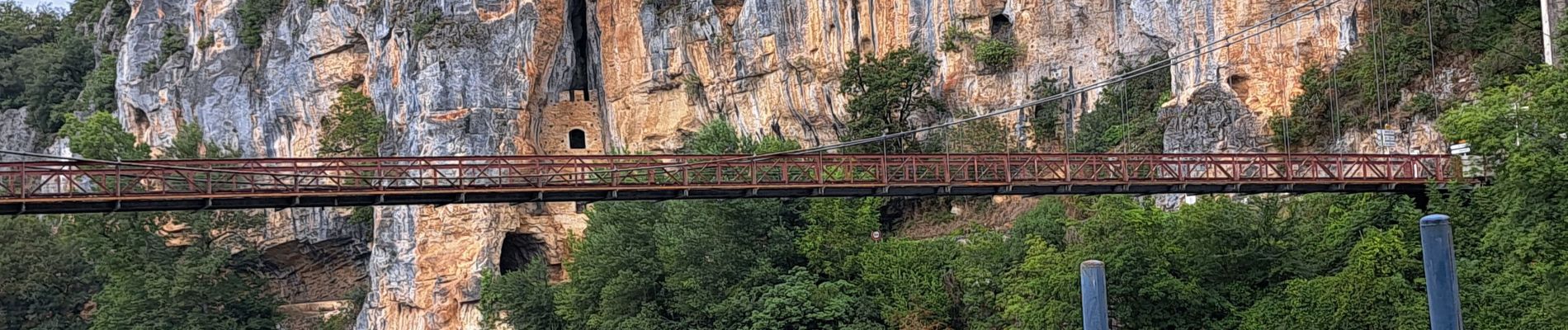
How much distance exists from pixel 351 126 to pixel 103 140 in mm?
7277

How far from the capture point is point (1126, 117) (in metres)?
38.2

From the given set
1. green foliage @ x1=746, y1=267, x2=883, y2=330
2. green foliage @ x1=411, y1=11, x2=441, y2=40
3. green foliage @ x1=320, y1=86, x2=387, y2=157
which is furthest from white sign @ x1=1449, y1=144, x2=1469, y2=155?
green foliage @ x1=320, y1=86, x2=387, y2=157

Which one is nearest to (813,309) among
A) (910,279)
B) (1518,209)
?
(910,279)

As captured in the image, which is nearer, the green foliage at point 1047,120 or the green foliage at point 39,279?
the green foliage at point 1047,120

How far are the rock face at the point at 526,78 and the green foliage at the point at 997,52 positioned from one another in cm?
28

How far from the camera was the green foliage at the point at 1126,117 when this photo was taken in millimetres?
37062

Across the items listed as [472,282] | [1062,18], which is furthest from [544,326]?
[1062,18]

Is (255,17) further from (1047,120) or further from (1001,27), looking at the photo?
(1047,120)

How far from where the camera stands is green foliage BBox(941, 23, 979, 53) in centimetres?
4141

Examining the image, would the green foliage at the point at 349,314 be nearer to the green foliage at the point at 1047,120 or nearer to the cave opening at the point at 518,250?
the cave opening at the point at 518,250

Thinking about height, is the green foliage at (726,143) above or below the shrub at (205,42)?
below

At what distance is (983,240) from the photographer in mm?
33562

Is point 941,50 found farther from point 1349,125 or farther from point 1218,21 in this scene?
point 1349,125

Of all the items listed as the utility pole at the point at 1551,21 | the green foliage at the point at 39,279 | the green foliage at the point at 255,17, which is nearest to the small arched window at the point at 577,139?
the green foliage at the point at 255,17
